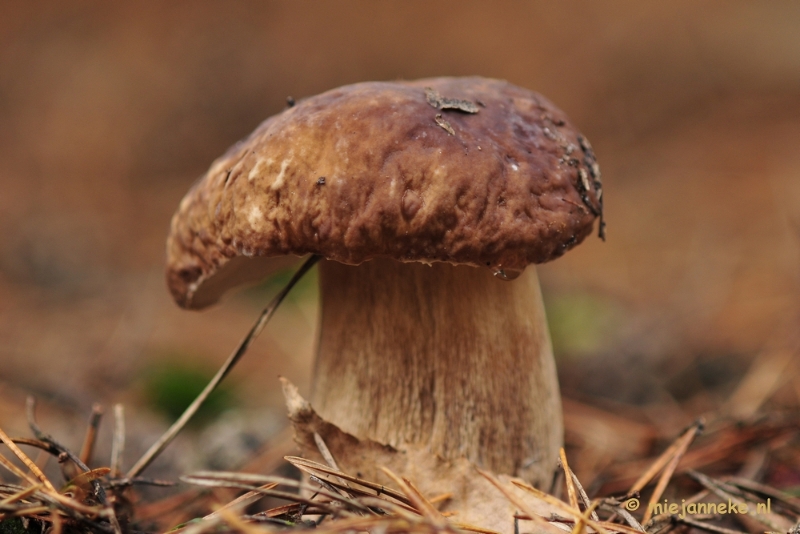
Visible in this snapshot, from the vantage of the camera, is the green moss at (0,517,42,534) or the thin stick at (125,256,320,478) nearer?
the green moss at (0,517,42,534)

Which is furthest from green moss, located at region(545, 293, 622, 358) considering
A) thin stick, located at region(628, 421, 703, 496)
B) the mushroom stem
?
the mushroom stem

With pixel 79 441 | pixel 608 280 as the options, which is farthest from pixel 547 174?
pixel 608 280

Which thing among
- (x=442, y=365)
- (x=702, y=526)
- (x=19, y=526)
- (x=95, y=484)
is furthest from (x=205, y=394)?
(x=702, y=526)

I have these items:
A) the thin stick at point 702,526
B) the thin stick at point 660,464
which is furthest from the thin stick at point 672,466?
the thin stick at point 702,526

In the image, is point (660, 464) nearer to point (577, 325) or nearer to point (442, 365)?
point (442, 365)

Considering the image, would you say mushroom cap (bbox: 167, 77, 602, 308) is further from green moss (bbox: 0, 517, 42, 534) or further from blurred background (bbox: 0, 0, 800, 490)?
blurred background (bbox: 0, 0, 800, 490)

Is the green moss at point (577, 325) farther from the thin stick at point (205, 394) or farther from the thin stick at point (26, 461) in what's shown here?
the thin stick at point (26, 461)

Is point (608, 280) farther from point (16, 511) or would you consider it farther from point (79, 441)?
point (16, 511)

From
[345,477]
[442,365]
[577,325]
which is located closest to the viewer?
[345,477]
